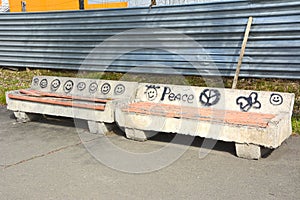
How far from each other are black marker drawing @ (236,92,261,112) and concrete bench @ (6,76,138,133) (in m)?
1.72

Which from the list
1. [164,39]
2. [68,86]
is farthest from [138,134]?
[164,39]

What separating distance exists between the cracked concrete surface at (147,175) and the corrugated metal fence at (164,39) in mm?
1994

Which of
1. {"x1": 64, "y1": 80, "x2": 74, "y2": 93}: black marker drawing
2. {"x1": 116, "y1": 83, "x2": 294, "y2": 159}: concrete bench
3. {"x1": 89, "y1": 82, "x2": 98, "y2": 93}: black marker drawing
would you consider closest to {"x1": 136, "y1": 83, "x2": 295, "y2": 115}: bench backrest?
{"x1": 116, "y1": 83, "x2": 294, "y2": 159}: concrete bench

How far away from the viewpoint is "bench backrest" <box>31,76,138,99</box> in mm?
5672

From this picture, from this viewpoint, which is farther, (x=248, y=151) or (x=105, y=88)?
(x=105, y=88)

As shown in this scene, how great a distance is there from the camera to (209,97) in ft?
16.5

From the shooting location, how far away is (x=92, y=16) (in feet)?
26.3

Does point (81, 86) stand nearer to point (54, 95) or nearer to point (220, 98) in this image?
point (54, 95)

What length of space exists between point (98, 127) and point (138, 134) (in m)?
0.72

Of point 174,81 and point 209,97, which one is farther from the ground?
point 209,97

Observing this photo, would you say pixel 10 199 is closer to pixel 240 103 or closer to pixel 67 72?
pixel 240 103

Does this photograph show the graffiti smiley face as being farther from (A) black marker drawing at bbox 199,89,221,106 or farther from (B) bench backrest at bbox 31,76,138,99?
(A) black marker drawing at bbox 199,89,221,106

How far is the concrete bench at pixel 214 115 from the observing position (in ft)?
13.0

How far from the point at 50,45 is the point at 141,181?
20.0ft
